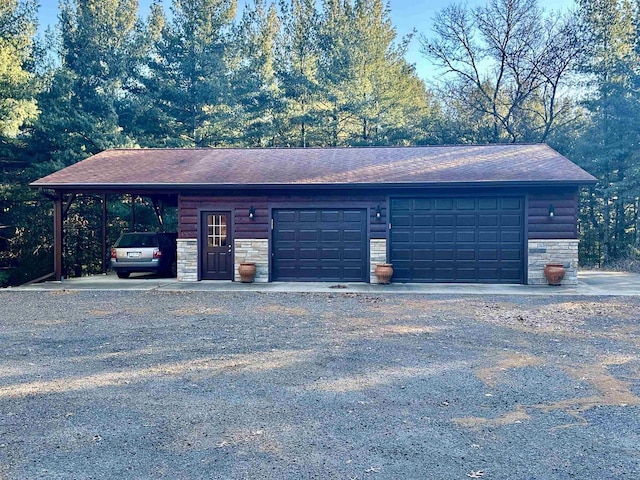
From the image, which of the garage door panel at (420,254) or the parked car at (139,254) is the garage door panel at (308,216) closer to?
the garage door panel at (420,254)

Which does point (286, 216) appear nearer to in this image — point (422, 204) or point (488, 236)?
point (422, 204)

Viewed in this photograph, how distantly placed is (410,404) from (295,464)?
4.51 ft

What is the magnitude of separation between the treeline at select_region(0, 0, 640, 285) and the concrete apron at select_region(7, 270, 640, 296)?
7.24 meters

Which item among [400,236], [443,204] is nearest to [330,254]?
[400,236]

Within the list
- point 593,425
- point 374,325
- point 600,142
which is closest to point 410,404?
point 593,425

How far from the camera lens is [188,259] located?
12969mm

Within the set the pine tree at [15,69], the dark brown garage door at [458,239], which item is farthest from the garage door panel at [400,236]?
the pine tree at [15,69]

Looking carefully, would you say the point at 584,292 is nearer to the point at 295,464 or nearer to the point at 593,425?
the point at 593,425

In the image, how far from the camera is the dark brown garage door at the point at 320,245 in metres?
12.7

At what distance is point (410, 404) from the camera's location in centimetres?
407

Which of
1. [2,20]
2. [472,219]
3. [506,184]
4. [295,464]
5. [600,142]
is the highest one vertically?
[2,20]

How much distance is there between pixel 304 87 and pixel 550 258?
49.1ft

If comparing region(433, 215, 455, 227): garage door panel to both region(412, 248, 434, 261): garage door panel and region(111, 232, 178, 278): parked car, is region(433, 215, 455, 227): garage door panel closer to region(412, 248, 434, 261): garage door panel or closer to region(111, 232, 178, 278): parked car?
region(412, 248, 434, 261): garage door panel

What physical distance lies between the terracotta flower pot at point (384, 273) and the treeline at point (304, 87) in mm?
12056
